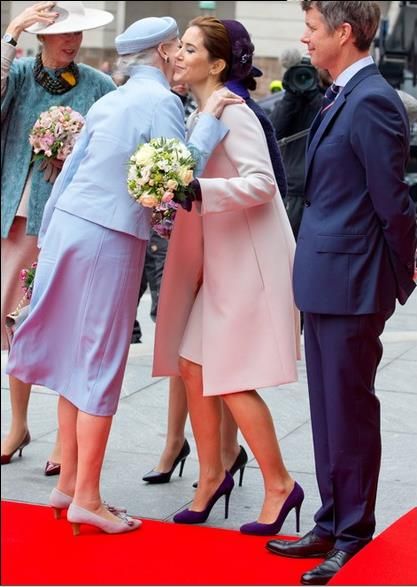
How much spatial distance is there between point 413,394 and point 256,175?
194 cm

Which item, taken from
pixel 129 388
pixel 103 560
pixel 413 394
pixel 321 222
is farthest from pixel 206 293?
pixel 129 388

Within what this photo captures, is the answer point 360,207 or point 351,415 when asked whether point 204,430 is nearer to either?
point 351,415

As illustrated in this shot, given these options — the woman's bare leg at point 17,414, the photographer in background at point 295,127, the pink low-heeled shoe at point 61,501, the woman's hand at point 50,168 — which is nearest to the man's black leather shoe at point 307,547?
the pink low-heeled shoe at point 61,501

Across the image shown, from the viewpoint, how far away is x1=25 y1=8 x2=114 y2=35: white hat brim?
5172mm

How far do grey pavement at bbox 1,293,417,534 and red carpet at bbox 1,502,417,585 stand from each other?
29 cm

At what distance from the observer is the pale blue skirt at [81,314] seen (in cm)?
447

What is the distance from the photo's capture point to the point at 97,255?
4.46 metres

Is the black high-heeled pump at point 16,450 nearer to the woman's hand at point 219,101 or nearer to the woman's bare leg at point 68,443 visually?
the woman's bare leg at point 68,443

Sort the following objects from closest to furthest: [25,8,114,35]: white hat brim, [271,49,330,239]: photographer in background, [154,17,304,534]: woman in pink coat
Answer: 1. [154,17,304,534]: woman in pink coat
2. [25,8,114,35]: white hat brim
3. [271,49,330,239]: photographer in background

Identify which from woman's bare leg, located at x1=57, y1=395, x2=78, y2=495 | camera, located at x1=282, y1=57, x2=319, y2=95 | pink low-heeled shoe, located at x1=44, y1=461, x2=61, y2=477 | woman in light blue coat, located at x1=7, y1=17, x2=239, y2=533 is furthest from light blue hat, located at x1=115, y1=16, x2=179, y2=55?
camera, located at x1=282, y1=57, x2=319, y2=95

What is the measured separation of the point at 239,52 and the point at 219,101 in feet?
0.87

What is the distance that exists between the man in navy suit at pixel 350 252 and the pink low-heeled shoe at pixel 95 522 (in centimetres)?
71

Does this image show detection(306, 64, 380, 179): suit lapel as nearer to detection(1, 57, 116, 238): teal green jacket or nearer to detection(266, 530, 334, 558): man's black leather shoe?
detection(266, 530, 334, 558): man's black leather shoe

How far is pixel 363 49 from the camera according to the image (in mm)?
4148
